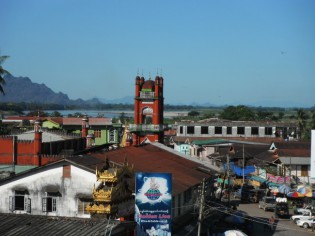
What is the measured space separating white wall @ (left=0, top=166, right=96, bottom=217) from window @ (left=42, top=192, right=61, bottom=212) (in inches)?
6.3

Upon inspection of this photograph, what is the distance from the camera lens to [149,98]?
218 feet

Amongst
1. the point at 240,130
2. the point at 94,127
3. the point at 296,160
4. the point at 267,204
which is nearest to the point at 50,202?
the point at 267,204

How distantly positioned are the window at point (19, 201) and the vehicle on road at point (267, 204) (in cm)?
2634

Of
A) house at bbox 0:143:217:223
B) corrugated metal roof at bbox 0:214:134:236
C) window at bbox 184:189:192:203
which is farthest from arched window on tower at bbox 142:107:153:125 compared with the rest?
corrugated metal roof at bbox 0:214:134:236

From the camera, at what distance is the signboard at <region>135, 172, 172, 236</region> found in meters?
21.0

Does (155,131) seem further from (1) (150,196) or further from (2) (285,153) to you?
(1) (150,196)

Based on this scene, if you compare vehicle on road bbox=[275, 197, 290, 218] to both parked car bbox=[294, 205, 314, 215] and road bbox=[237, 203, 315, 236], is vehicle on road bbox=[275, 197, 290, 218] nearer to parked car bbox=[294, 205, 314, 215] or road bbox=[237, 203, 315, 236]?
road bbox=[237, 203, 315, 236]

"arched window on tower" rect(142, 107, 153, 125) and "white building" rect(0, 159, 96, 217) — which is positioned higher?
"arched window on tower" rect(142, 107, 153, 125)

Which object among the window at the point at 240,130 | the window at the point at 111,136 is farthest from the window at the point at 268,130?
the window at the point at 111,136

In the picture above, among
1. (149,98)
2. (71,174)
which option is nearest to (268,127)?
(149,98)

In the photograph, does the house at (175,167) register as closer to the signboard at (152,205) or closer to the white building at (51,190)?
the white building at (51,190)

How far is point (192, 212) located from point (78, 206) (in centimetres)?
944

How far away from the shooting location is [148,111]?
6669 cm

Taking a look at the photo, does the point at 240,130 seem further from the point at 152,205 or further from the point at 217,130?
the point at 152,205
